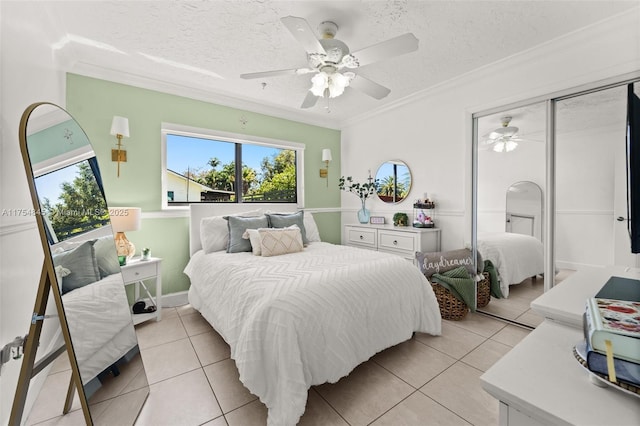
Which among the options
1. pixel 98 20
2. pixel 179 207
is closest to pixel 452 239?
pixel 179 207

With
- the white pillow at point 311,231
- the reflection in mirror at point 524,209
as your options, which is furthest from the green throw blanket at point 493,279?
the white pillow at point 311,231

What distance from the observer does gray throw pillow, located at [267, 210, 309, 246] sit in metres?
3.07

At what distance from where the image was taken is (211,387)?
173 cm

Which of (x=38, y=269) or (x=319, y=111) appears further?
(x=319, y=111)

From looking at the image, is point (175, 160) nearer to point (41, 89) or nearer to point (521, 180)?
point (41, 89)

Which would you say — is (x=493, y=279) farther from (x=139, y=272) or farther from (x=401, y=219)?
(x=139, y=272)

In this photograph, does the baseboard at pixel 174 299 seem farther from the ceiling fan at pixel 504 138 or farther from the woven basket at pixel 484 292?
the ceiling fan at pixel 504 138

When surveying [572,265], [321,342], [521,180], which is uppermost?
[521,180]

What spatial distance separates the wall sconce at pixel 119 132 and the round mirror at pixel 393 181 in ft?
10.3

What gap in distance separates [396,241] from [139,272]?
2.83 metres

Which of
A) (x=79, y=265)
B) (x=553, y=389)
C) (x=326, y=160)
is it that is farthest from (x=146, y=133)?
(x=553, y=389)

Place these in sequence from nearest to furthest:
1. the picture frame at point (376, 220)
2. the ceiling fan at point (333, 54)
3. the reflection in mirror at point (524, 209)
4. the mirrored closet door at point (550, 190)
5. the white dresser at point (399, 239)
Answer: the ceiling fan at point (333, 54), the mirrored closet door at point (550, 190), the reflection in mirror at point (524, 209), the white dresser at point (399, 239), the picture frame at point (376, 220)

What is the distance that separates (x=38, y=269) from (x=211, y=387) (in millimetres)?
1276

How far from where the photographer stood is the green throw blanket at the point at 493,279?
2.79m
